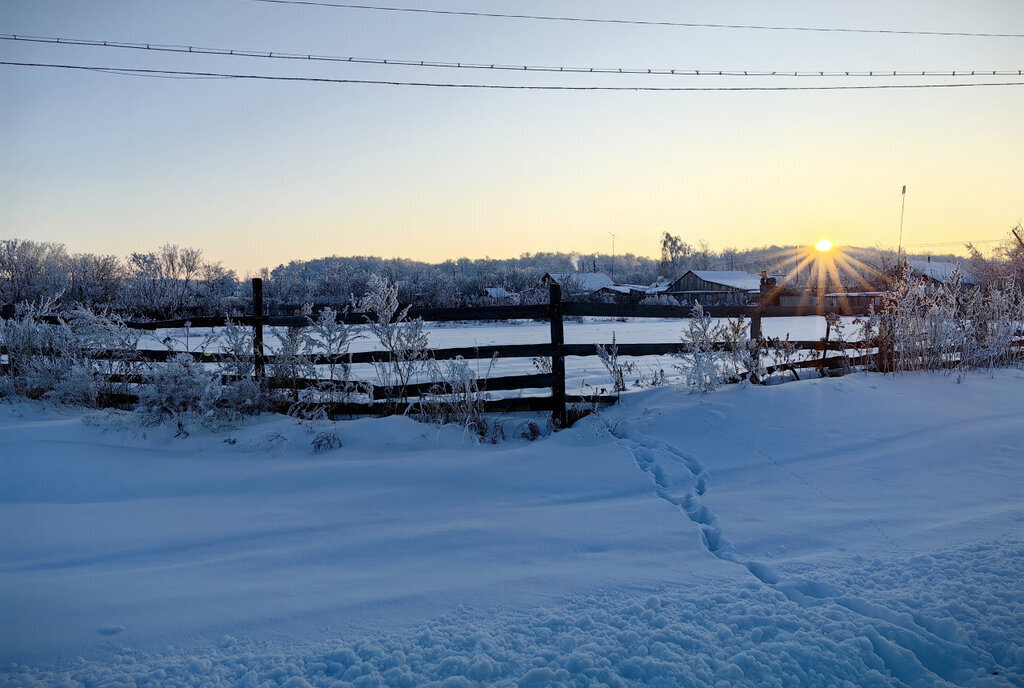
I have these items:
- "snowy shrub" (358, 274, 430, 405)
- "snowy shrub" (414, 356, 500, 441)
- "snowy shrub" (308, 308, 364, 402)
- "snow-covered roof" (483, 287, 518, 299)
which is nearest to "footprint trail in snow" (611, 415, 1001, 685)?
"snowy shrub" (414, 356, 500, 441)

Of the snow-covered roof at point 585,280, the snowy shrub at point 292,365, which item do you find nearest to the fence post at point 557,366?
the snowy shrub at point 292,365

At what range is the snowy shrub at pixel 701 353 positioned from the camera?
705 cm

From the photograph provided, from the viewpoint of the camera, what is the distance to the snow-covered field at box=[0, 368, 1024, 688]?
2.54m

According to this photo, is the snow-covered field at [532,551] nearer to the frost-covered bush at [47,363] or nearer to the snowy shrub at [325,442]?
the snowy shrub at [325,442]

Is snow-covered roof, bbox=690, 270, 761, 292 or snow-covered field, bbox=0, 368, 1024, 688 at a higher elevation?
snow-covered roof, bbox=690, 270, 761, 292

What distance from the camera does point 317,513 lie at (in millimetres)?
4383

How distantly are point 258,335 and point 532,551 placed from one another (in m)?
5.12

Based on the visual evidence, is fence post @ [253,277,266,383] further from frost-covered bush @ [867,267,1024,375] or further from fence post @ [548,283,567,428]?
frost-covered bush @ [867,267,1024,375]

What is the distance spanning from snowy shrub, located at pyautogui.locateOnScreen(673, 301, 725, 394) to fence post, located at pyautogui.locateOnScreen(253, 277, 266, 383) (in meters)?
5.00

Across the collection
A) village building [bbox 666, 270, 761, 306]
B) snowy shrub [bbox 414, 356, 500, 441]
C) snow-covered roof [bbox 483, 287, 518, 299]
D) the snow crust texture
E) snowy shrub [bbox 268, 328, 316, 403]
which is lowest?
the snow crust texture

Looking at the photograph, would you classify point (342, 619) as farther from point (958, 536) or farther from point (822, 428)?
point (822, 428)

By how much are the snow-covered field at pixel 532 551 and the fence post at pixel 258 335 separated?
92cm

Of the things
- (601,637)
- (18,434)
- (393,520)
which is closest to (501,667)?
(601,637)

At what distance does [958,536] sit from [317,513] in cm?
426
